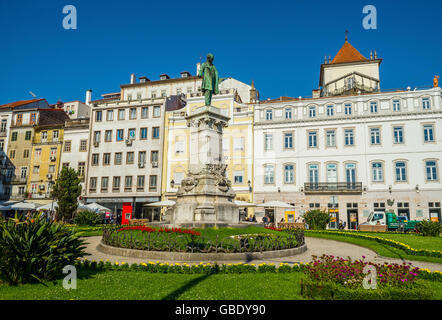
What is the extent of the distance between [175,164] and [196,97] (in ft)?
30.5

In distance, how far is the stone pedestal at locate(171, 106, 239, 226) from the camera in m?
16.8

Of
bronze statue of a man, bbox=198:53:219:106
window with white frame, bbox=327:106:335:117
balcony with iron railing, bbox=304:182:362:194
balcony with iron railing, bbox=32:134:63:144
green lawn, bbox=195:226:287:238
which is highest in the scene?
window with white frame, bbox=327:106:335:117

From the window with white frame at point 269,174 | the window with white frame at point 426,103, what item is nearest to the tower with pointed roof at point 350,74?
the window with white frame at point 426,103

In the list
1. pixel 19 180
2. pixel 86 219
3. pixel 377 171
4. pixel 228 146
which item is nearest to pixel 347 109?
pixel 377 171

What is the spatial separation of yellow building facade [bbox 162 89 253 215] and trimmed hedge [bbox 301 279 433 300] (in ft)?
111

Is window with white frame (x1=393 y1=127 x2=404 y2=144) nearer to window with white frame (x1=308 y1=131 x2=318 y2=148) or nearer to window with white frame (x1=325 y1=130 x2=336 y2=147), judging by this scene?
window with white frame (x1=325 y1=130 x2=336 y2=147)

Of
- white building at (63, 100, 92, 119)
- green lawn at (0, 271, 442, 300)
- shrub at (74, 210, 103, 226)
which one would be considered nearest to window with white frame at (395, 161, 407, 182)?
shrub at (74, 210, 103, 226)

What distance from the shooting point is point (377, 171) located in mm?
38812

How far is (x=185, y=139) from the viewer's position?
45.8 metres

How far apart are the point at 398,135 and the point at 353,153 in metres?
5.24
